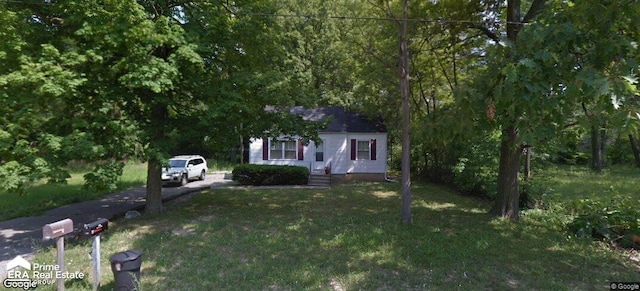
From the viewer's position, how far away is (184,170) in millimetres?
17594

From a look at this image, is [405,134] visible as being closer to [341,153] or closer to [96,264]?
[96,264]

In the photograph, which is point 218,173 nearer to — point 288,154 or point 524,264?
point 288,154

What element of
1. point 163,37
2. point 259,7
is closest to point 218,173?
point 259,7

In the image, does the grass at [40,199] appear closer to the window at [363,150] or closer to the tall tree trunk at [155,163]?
the tall tree trunk at [155,163]

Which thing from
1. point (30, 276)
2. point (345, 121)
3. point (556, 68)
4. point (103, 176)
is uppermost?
point (345, 121)

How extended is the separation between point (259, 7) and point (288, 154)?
11953 millimetres

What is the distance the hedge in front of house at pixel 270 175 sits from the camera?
1722 centimetres

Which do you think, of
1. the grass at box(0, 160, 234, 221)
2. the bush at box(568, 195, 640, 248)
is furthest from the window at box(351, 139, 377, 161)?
the bush at box(568, 195, 640, 248)

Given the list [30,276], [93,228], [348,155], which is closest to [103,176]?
[30,276]

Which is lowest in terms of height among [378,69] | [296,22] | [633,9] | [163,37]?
[633,9]

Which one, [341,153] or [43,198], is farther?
[341,153]

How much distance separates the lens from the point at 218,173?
23031 mm

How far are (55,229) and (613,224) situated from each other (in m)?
10.7

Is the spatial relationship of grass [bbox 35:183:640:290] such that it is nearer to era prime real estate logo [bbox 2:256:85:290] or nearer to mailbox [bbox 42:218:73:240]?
era prime real estate logo [bbox 2:256:85:290]
